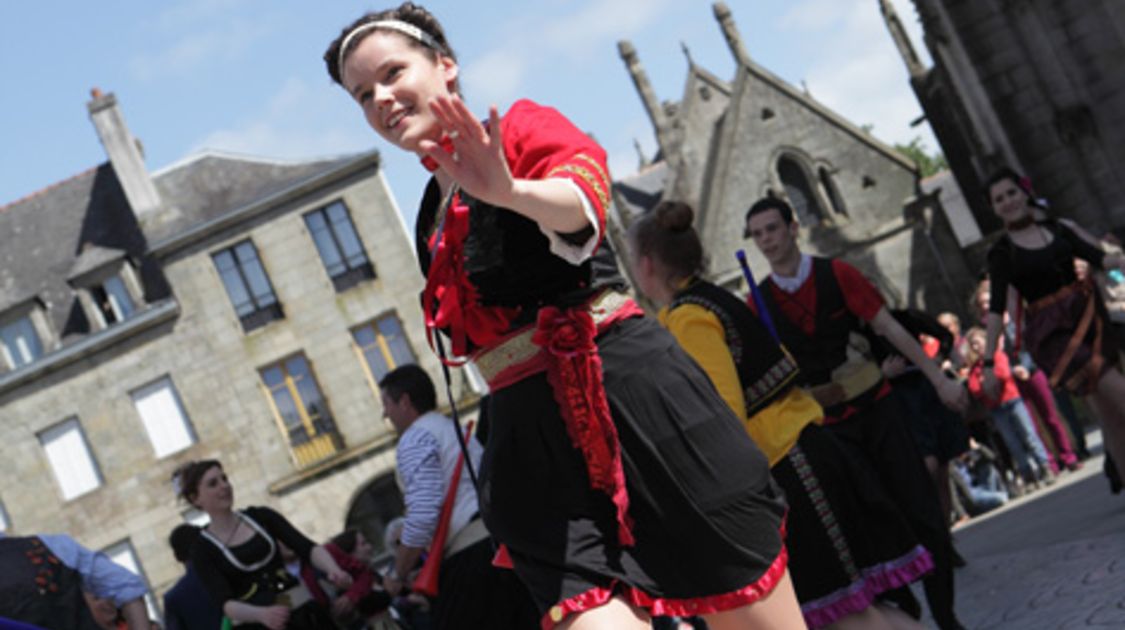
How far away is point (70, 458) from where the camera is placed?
37.9 m

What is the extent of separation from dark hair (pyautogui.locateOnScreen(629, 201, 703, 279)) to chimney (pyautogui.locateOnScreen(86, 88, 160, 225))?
34579 millimetres

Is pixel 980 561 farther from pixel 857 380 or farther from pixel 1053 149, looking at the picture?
pixel 1053 149

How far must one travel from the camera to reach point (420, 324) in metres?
37.5

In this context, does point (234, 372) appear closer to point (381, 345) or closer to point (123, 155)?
point (381, 345)

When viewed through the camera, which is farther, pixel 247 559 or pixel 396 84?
pixel 247 559

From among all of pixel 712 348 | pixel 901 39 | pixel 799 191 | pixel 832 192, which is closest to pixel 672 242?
pixel 712 348

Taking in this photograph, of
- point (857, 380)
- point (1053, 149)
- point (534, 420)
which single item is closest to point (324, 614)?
point (857, 380)

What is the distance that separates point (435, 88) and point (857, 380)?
4116 millimetres

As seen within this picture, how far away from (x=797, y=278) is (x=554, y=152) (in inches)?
157

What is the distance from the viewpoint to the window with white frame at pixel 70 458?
37812mm

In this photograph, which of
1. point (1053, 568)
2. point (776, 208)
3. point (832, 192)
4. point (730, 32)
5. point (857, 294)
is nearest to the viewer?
point (857, 294)

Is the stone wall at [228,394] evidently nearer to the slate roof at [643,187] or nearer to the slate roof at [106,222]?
the slate roof at [106,222]

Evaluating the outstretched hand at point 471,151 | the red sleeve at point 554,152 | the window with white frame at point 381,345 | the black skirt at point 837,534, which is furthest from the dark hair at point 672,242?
the window with white frame at point 381,345

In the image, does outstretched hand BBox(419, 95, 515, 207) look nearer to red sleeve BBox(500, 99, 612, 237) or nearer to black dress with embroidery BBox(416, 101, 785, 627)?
red sleeve BBox(500, 99, 612, 237)
